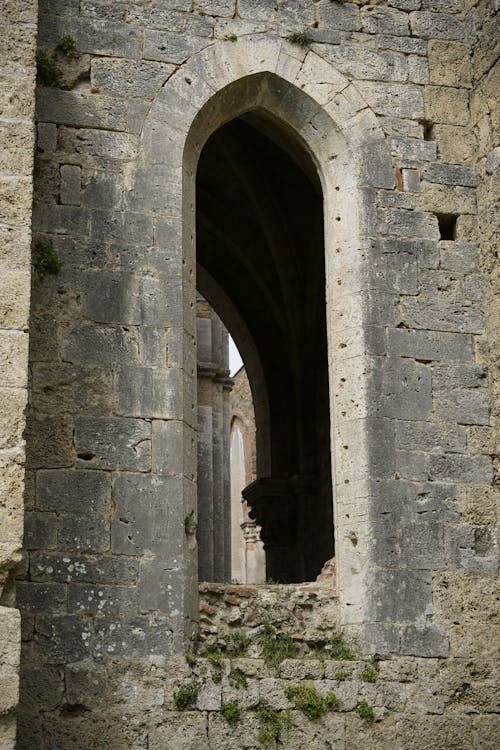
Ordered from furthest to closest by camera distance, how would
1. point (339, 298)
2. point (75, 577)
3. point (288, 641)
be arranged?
point (339, 298) → point (288, 641) → point (75, 577)

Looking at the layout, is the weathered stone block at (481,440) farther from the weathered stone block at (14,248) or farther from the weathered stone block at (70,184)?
the weathered stone block at (14,248)

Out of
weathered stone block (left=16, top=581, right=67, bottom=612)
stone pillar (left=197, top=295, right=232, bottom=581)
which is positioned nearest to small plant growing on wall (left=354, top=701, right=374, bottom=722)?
weathered stone block (left=16, top=581, right=67, bottom=612)

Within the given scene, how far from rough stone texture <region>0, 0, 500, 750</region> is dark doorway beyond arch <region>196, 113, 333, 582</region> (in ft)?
12.5

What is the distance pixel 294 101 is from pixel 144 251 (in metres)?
1.70

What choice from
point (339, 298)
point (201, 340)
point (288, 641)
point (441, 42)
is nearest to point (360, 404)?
point (339, 298)

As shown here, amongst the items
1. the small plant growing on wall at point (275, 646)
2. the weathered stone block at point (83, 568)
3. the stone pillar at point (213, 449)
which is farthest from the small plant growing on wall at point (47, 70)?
the stone pillar at point (213, 449)

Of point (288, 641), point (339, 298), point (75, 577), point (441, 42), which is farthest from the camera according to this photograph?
point (441, 42)

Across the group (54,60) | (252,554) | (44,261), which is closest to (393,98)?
(54,60)

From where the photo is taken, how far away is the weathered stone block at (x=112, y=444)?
307 inches

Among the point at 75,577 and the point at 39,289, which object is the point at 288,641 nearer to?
the point at 75,577

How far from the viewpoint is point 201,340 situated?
1797 centimetres

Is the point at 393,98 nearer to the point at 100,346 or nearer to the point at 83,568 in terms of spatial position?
the point at 100,346

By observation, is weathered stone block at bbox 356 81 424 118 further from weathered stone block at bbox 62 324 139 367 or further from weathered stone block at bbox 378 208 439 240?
weathered stone block at bbox 62 324 139 367

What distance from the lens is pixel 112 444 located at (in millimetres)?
7848
